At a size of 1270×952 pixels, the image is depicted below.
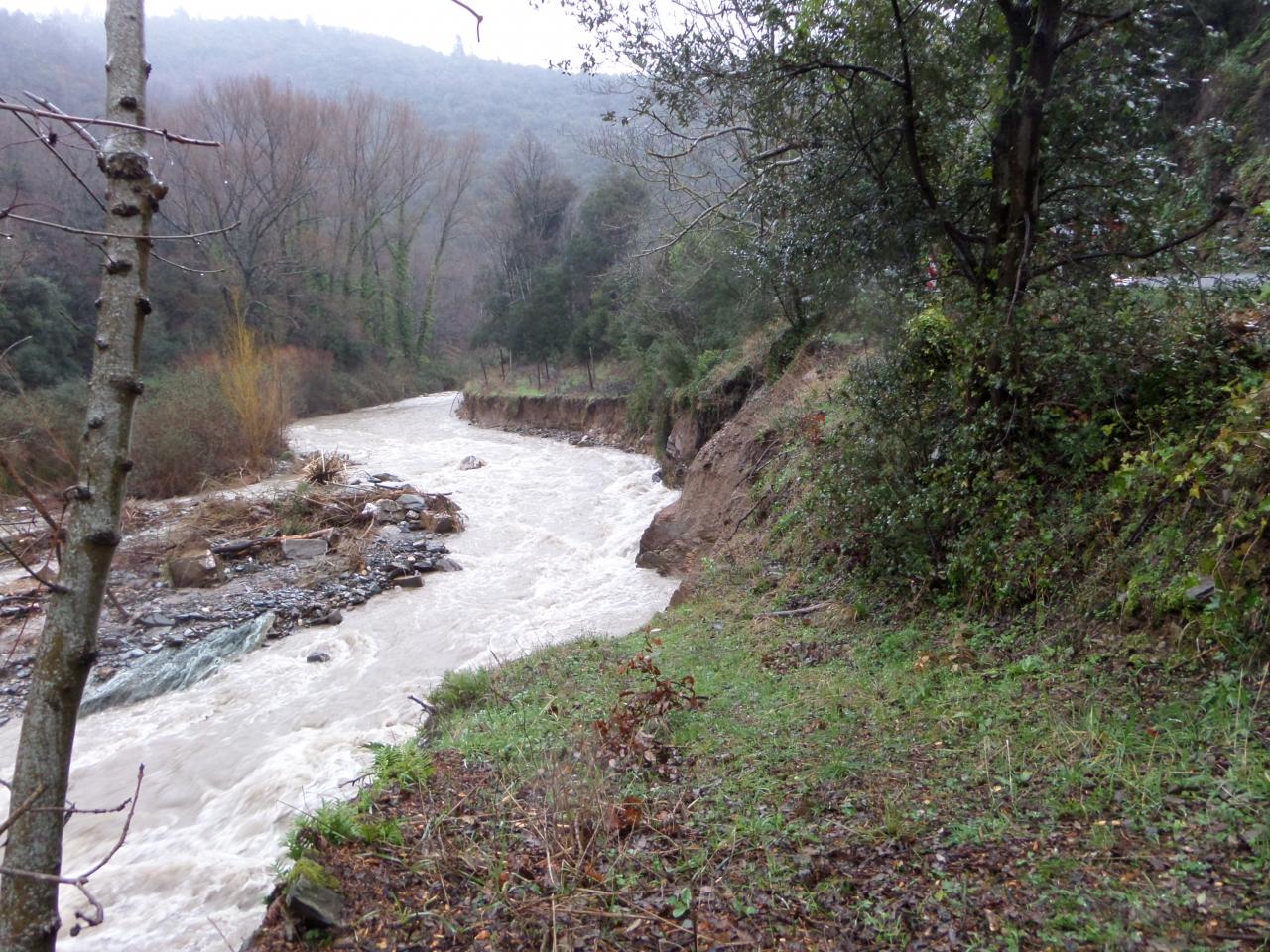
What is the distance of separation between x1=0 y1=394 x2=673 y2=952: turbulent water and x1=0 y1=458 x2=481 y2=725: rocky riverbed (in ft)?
2.15

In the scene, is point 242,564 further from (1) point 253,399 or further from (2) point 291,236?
(2) point 291,236

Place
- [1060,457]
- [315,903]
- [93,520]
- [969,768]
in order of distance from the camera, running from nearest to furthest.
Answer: [93,520] → [315,903] → [969,768] → [1060,457]

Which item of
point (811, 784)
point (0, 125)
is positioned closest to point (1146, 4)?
point (811, 784)

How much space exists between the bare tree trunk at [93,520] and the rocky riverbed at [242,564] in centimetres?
787

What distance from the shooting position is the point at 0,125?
9.99m

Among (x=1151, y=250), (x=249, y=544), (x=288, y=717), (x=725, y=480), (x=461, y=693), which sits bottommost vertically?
(x=249, y=544)

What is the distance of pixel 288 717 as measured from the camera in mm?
8328

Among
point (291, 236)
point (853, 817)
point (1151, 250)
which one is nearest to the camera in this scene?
point (853, 817)

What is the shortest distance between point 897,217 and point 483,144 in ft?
173

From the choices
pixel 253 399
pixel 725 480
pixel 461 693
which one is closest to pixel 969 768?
pixel 461 693

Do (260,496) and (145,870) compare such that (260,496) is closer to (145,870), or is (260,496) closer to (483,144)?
(145,870)

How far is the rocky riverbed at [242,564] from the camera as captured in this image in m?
10.5

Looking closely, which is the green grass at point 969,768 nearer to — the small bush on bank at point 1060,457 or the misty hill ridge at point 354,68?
the small bush on bank at point 1060,457

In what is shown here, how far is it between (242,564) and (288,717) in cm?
630
